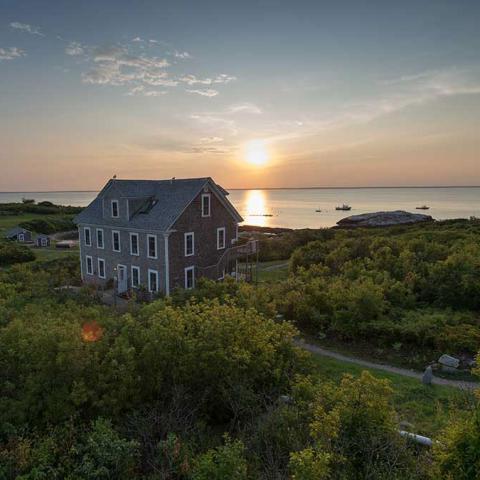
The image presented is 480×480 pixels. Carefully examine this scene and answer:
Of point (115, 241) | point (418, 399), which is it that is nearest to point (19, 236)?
point (115, 241)

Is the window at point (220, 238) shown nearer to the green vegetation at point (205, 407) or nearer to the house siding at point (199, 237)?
the house siding at point (199, 237)

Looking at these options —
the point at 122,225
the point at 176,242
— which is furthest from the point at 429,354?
the point at 122,225

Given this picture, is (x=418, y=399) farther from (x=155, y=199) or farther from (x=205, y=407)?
(x=155, y=199)

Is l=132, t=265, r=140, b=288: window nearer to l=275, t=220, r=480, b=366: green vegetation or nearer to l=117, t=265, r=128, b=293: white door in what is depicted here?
l=117, t=265, r=128, b=293: white door

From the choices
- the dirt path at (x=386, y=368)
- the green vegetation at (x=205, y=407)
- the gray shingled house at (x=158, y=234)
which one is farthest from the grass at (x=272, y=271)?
the green vegetation at (x=205, y=407)

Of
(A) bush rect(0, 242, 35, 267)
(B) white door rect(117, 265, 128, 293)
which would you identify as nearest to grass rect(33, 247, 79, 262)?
(A) bush rect(0, 242, 35, 267)

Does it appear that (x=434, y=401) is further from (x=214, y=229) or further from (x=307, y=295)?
(x=214, y=229)
